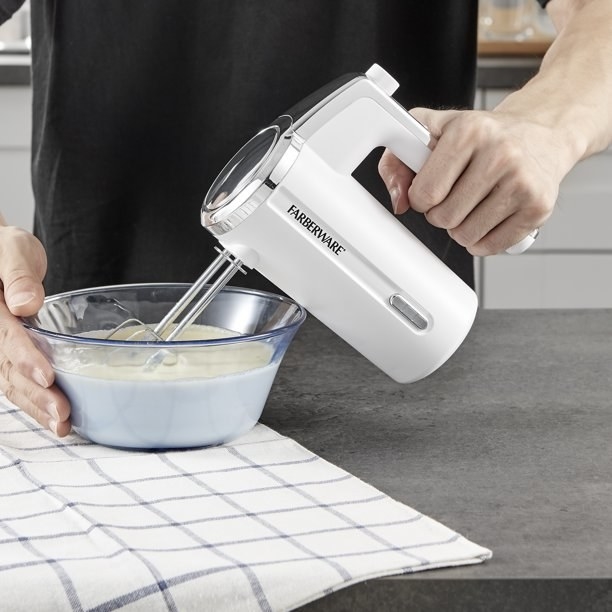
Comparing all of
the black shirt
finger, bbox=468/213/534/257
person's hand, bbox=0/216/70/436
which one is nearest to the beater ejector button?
finger, bbox=468/213/534/257

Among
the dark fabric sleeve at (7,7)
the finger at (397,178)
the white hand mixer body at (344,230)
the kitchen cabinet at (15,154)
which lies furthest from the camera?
the kitchen cabinet at (15,154)

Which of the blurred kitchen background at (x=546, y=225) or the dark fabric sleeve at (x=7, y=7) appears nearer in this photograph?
the dark fabric sleeve at (x=7, y=7)

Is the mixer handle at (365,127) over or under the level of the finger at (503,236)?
over

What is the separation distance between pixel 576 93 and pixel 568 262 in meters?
1.34

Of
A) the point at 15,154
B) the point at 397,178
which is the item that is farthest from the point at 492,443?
the point at 15,154

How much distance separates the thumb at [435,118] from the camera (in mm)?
853

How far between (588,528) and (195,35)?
0.86 meters

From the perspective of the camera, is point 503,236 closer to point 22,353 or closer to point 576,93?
point 576,93

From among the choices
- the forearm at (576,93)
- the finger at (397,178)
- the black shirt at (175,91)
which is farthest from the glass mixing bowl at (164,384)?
the black shirt at (175,91)

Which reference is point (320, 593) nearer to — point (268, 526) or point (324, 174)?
point (268, 526)

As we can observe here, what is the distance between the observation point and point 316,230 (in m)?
0.79

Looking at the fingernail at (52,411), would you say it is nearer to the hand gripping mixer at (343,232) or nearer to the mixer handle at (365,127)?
the hand gripping mixer at (343,232)

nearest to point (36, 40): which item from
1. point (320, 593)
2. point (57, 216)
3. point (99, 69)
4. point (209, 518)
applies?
point (99, 69)

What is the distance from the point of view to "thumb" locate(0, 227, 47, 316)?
34.2 inches
